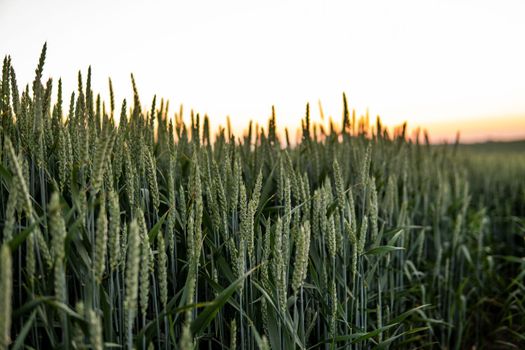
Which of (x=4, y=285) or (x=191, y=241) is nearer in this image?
(x=4, y=285)

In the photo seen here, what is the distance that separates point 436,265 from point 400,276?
20.8 inches

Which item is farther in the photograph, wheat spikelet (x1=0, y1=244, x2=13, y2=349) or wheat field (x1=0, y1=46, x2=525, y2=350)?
wheat field (x1=0, y1=46, x2=525, y2=350)

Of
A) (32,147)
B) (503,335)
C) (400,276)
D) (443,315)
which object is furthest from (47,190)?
(503,335)

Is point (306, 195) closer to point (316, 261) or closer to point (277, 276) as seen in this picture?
point (316, 261)

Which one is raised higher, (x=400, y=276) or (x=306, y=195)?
(x=306, y=195)

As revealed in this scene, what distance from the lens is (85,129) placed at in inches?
49.5

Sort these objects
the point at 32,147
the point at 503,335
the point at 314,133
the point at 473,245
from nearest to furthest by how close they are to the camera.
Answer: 1. the point at 32,147
2. the point at 314,133
3. the point at 503,335
4. the point at 473,245

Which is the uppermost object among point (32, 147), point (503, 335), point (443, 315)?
point (32, 147)

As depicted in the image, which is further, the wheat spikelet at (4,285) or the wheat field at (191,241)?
the wheat field at (191,241)

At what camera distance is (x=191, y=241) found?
1183 mm

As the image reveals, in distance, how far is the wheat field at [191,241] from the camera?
1.00 metres

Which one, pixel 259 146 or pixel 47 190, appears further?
pixel 259 146

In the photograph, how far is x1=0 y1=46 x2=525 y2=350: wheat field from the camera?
1001 millimetres

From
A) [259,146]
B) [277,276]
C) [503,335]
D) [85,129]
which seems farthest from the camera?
[503,335]
